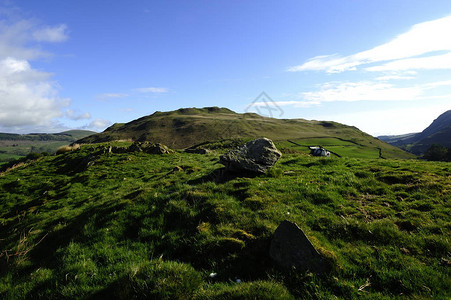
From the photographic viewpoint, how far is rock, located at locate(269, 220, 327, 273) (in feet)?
20.9

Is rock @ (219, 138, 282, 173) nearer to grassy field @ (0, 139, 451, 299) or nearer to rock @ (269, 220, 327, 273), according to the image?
grassy field @ (0, 139, 451, 299)

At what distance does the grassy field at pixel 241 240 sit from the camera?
589 cm

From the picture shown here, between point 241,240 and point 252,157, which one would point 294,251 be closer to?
point 241,240

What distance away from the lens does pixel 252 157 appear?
15.4 m

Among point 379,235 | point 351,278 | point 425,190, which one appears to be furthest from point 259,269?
point 425,190

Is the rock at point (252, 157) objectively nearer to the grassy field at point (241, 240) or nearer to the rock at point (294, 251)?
the grassy field at point (241, 240)

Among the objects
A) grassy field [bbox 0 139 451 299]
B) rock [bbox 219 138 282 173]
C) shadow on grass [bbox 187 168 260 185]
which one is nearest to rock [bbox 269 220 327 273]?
grassy field [bbox 0 139 451 299]

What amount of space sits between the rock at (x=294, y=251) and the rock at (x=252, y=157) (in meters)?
7.67

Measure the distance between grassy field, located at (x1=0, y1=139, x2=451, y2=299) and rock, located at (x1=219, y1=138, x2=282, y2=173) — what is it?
2.75 ft

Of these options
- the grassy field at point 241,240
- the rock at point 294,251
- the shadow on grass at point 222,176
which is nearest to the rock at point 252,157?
the shadow on grass at point 222,176

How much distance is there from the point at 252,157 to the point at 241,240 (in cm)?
815

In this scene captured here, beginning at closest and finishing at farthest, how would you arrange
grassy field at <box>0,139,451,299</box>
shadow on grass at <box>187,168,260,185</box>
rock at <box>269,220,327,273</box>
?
grassy field at <box>0,139,451,299</box>
rock at <box>269,220,327,273</box>
shadow on grass at <box>187,168,260,185</box>

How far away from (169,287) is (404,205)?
1083 centimetres

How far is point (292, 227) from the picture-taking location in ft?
23.4
